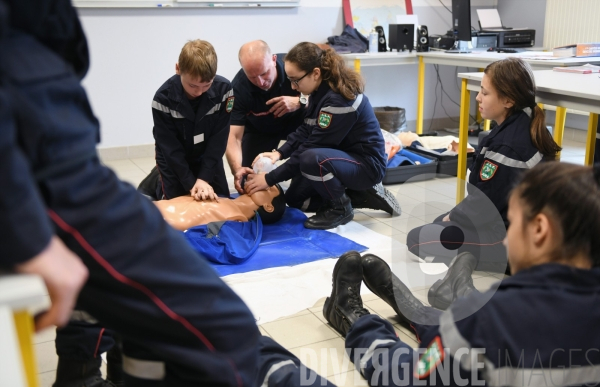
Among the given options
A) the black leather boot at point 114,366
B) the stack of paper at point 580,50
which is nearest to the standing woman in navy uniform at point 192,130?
the black leather boot at point 114,366

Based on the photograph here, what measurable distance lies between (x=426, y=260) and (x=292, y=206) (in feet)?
3.34

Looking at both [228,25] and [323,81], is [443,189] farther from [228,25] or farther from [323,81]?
[228,25]

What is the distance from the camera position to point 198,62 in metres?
2.63

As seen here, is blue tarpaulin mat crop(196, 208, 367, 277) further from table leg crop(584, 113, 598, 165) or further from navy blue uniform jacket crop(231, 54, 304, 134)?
table leg crop(584, 113, 598, 165)

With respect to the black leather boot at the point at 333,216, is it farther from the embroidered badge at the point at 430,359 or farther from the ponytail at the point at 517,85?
the embroidered badge at the point at 430,359

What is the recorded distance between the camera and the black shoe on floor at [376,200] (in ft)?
10.6

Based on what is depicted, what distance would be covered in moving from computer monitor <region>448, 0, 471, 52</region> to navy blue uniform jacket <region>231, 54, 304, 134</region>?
2.05 metres

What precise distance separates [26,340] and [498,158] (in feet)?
6.64

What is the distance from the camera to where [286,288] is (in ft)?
7.75

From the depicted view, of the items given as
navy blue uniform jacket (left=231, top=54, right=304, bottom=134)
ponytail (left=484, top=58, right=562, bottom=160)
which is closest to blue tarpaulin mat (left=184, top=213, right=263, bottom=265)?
navy blue uniform jacket (left=231, top=54, right=304, bottom=134)

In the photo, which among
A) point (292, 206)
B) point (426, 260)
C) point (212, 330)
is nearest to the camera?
point (212, 330)

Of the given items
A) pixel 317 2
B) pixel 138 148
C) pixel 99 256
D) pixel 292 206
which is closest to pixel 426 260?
pixel 292 206

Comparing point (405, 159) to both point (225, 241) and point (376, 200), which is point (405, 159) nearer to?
point (376, 200)

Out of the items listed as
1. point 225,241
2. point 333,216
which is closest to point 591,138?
point 333,216
